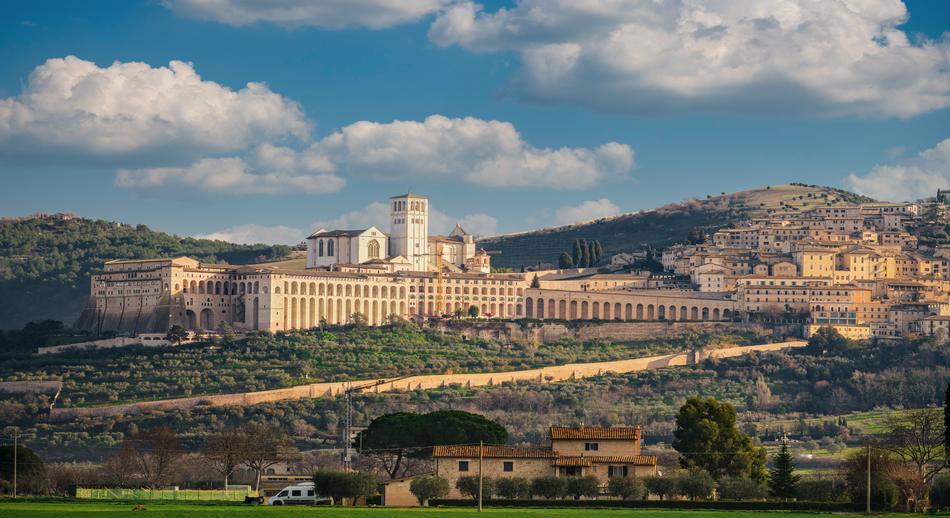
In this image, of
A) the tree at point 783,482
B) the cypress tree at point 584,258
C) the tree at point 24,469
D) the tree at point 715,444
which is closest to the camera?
the tree at point 783,482

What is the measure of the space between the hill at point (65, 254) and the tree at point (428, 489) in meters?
84.0

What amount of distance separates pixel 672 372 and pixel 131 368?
28498 mm

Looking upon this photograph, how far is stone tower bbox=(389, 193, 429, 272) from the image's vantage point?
381 feet

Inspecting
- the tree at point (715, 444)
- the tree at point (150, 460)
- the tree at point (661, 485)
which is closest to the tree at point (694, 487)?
the tree at point (661, 485)

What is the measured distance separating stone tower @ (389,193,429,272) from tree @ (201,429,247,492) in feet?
177

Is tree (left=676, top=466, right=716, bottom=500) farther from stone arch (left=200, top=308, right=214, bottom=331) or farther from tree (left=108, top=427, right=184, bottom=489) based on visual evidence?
stone arch (left=200, top=308, right=214, bottom=331)

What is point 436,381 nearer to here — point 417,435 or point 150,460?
point 150,460

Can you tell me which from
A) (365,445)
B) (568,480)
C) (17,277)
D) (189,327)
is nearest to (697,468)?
(568,480)

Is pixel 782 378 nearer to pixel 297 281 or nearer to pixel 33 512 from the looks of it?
pixel 297 281

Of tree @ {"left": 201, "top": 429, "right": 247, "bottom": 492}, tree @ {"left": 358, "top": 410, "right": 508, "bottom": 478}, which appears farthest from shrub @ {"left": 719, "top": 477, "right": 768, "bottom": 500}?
tree @ {"left": 201, "top": 429, "right": 247, "bottom": 492}

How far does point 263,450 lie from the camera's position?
6019 cm

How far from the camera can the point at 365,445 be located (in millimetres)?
60156

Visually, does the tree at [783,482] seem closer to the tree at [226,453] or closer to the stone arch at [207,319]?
the tree at [226,453]

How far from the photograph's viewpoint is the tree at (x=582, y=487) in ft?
156
